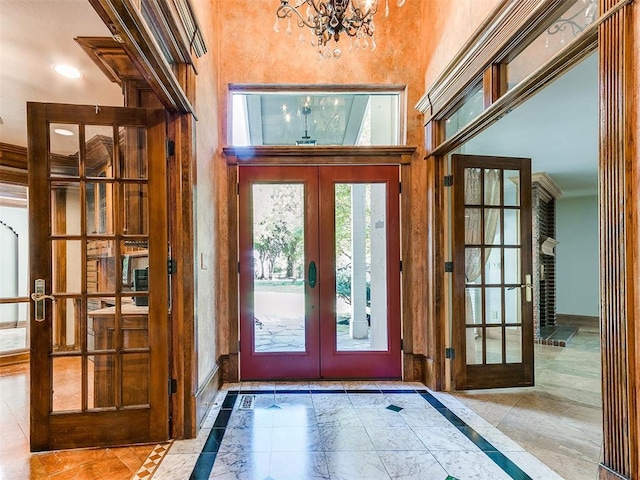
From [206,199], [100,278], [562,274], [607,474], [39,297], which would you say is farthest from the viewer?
[562,274]

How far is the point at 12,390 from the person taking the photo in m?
3.36

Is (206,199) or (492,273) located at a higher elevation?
(206,199)

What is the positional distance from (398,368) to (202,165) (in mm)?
2694

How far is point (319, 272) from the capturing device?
3.62m

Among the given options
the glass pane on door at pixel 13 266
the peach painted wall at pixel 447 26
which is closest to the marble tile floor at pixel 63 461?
the glass pane on door at pixel 13 266

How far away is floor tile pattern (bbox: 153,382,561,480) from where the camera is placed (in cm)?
203

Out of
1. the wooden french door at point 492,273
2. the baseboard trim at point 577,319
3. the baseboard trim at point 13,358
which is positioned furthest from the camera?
the baseboard trim at point 577,319

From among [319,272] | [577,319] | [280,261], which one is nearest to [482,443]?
[319,272]

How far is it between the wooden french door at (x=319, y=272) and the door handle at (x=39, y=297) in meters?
1.64

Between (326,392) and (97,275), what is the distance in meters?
2.13

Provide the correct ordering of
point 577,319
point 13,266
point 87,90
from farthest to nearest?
1. point 577,319
2. point 13,266
3. point 87,90

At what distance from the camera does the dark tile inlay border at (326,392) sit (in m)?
2.05

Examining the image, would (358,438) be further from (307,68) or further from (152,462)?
(307,68)

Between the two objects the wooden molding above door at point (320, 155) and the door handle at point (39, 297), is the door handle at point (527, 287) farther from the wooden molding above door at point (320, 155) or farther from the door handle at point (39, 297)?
the door handle at point (39, 297)
